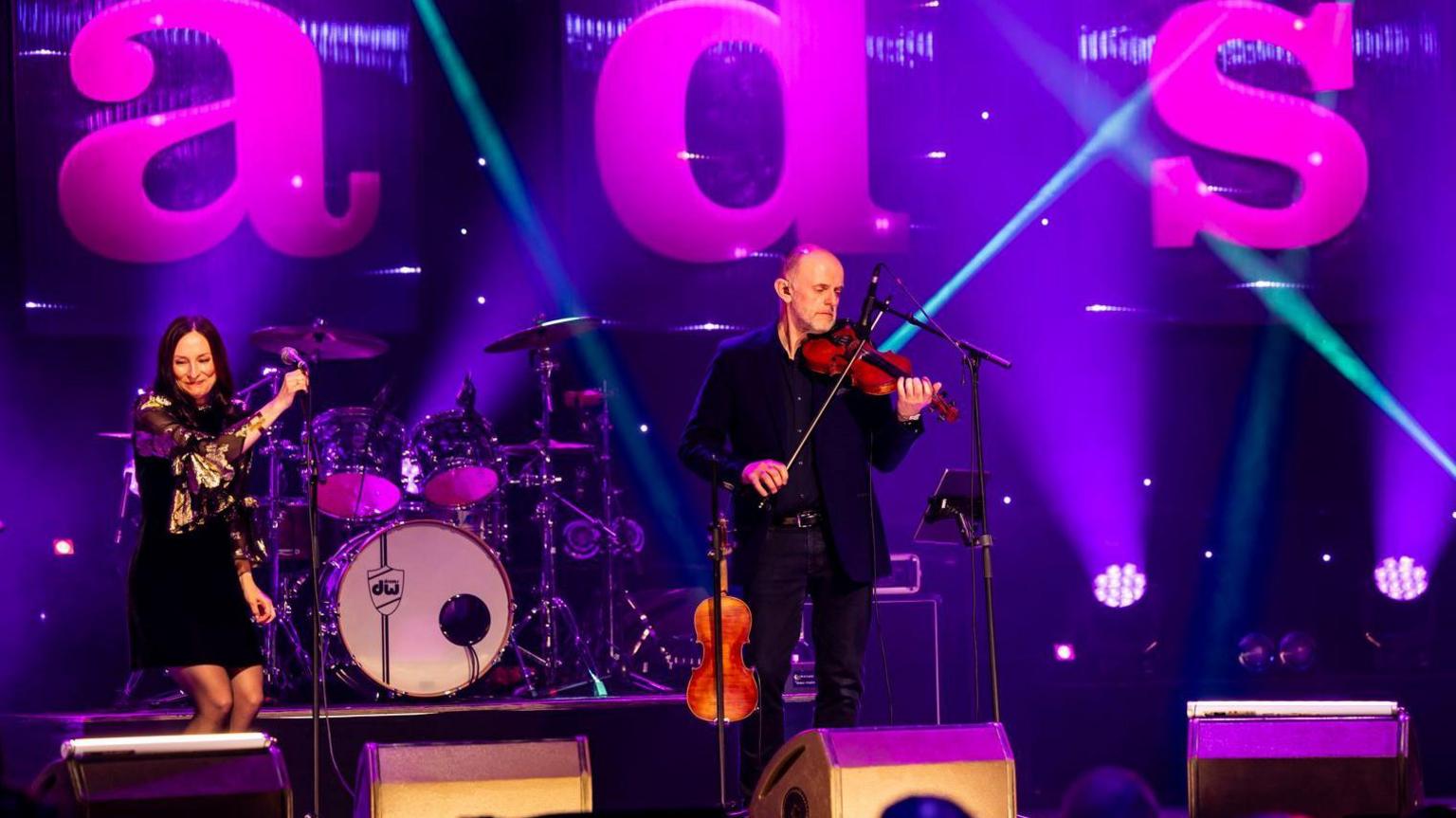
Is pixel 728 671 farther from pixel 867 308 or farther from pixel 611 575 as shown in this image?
pixel 611 575

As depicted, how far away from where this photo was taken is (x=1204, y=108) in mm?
8719

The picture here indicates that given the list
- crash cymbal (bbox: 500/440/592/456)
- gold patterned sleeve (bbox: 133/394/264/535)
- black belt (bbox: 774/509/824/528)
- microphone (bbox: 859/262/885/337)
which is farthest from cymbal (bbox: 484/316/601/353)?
microphone (bbox: 859/262/885/337)

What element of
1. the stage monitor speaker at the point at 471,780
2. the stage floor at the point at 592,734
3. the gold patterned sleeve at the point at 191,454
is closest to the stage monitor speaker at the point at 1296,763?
the stage monitor speaker at the point at 471,780

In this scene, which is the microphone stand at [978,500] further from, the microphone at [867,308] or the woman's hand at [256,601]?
the woman's hand at [256,601]

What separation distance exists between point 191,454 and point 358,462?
2538mm

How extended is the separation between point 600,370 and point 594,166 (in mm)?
1140

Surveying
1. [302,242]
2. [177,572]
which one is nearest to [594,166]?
[302,242]

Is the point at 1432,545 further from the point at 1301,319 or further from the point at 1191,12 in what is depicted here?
the point at 1191,12

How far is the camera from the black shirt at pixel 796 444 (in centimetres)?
560

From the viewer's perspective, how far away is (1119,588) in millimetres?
8539

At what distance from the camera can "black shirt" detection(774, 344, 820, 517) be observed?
560 centimetres

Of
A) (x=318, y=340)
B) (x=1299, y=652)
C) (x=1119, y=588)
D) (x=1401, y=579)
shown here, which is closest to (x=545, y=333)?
(x=318, y=340)

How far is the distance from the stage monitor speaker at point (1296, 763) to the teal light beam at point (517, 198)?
485 centimetres

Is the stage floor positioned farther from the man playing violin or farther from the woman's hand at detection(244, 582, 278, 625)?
the woman's hand at detection(244, 582, 278, 625)
